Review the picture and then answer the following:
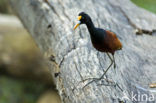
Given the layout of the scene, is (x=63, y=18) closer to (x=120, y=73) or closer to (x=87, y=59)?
(x=87, y=59)

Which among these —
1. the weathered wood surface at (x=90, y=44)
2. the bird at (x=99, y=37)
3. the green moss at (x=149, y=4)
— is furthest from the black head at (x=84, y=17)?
the green moss at (x=149, y=4)

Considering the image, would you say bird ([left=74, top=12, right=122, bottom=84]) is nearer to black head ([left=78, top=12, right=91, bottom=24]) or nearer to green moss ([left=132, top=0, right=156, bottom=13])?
black head ([left=78, top=12, right=91, bottom=24])

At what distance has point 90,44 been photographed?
264cm

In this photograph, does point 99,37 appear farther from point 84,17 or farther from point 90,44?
point 90,44

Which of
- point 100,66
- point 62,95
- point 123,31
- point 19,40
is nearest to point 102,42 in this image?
point 100,66

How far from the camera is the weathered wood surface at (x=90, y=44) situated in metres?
2.06

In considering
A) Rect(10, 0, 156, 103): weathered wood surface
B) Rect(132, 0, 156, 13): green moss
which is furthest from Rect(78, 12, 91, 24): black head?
Rect(132, 0, 156, 13): green moss

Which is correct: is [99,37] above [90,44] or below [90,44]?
above

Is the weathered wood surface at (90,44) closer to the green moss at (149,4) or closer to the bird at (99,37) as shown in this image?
the bird at (99,37)

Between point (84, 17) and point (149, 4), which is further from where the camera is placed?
point (149, 4)

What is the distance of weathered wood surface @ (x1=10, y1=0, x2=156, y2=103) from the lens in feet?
6.75

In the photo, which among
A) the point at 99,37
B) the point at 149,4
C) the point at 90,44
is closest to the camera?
the point at 99,37

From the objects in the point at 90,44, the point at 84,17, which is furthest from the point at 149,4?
the point at 84,17

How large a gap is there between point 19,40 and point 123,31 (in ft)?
11.0
